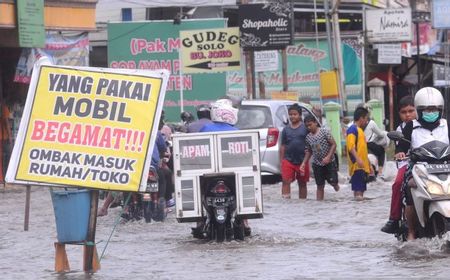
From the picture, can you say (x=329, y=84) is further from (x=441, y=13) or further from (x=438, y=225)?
(x=438, y=225)

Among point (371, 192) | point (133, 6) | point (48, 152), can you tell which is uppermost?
point (133, 6)

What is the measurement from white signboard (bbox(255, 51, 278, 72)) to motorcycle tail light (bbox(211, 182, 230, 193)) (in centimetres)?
1975

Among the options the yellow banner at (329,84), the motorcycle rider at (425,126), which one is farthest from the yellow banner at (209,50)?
the motorcycle rider at (425,126)

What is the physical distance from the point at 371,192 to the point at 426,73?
28.6m

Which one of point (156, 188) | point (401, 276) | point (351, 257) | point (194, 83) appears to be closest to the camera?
point (401, 276)

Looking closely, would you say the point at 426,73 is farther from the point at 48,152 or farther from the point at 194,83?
the point at 48,152

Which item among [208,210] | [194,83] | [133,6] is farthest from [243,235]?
[133,6]

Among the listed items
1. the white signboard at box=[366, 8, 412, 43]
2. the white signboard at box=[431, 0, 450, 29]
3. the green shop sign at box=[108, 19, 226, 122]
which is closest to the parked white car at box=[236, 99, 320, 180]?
the green shop sign at box=[108, 19, 226, 122]

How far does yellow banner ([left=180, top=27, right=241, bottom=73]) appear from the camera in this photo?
30422mm

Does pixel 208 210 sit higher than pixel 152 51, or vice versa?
pixel 152 51

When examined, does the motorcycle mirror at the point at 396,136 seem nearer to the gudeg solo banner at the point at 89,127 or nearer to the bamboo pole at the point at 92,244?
the gudeg solo banner at the point at 89,127

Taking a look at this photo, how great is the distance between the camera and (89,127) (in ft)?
33.7

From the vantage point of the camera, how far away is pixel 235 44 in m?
30.8

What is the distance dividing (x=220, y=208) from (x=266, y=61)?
20.0 m
